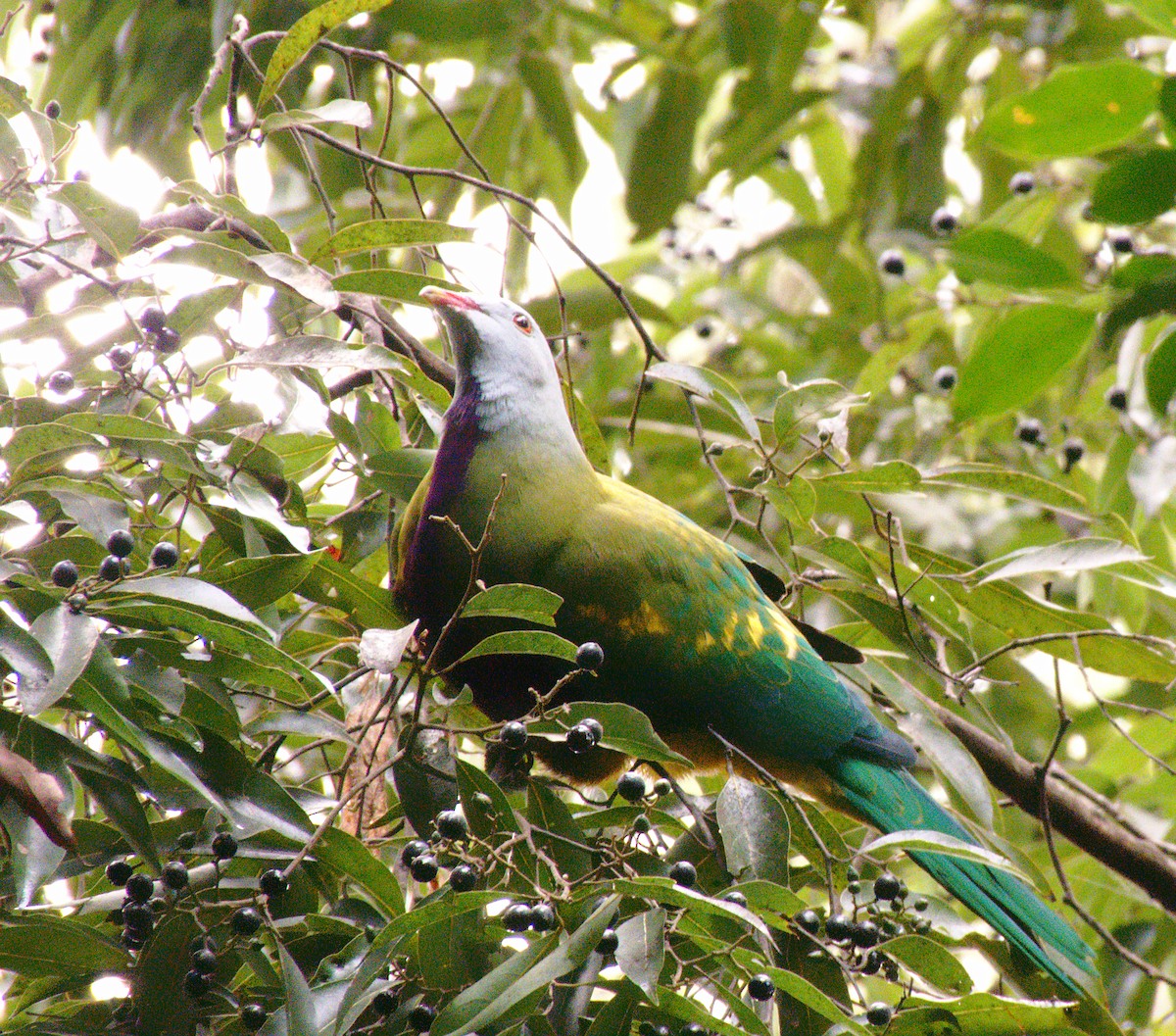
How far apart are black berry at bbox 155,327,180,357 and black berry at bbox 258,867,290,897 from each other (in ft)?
2.66

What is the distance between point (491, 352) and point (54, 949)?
1.38 meters

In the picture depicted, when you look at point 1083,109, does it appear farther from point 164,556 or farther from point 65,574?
point 65,574

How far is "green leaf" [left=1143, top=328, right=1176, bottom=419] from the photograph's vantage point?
8.72 feet

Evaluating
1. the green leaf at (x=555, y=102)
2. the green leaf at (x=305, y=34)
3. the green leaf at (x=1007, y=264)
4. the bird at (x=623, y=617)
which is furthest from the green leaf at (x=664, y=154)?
the green leaf at (x=305, y=34)

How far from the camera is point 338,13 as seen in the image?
221 cm

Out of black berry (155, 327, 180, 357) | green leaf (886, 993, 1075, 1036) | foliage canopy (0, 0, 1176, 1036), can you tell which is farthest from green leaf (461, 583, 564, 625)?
green leaf (886, 993, 1075, 1036)

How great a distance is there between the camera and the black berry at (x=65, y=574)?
66.3 inches

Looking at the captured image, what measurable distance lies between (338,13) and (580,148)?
2.16 metres

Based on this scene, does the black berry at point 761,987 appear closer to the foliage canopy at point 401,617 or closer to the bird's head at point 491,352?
the foliage canopy at point 401,617

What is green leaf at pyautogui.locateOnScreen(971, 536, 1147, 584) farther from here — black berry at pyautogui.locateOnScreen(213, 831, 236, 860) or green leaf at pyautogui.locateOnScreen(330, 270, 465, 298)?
black berry at pyautogui.locateOnScreen(213, 831, 236, 860)

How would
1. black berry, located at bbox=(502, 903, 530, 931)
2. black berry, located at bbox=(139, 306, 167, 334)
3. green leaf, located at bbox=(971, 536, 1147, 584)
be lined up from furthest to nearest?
green leaf, located at bbox=(971, 536, 1147, 584) < black berry, located at bbox=(139, 306, 167, 334) < black berry, located at bbox=(502, 903, 530, 931)

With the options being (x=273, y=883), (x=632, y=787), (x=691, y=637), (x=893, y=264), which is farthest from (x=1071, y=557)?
(x=893, y=264)

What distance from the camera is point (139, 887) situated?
1.65 m

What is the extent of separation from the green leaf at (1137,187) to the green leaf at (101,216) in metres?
1.90
